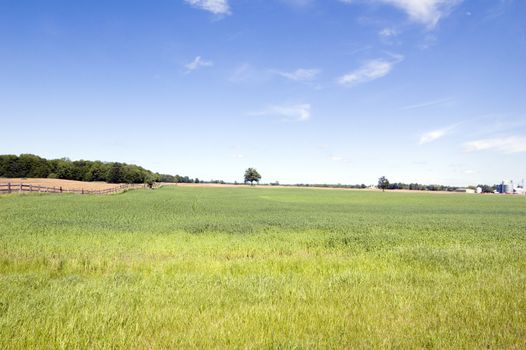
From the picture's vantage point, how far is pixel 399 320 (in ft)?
21.9

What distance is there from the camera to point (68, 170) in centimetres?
16175

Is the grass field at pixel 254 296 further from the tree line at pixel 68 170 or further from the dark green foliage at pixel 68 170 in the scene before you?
the dark green foliage at pixel 68 170

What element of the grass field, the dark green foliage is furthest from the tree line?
the grass field

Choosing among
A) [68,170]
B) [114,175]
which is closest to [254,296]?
[114,175]

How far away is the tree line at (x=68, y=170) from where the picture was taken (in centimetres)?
14550

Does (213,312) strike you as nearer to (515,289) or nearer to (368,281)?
(368,281)

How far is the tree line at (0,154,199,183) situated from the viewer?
146 meters

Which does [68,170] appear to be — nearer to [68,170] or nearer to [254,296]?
[68,170]

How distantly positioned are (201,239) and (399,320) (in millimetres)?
12042

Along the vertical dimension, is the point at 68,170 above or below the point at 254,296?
above

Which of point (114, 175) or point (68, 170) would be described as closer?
point (68, 170)

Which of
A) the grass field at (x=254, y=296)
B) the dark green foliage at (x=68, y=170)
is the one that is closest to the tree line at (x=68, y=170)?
the dark green foliage at (x=68, y=170)

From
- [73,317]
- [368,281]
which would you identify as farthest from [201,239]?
[73,317]

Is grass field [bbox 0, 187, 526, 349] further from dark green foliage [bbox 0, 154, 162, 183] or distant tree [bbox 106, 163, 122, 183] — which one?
distant tree [bbox 106, 163, 122, 183]
